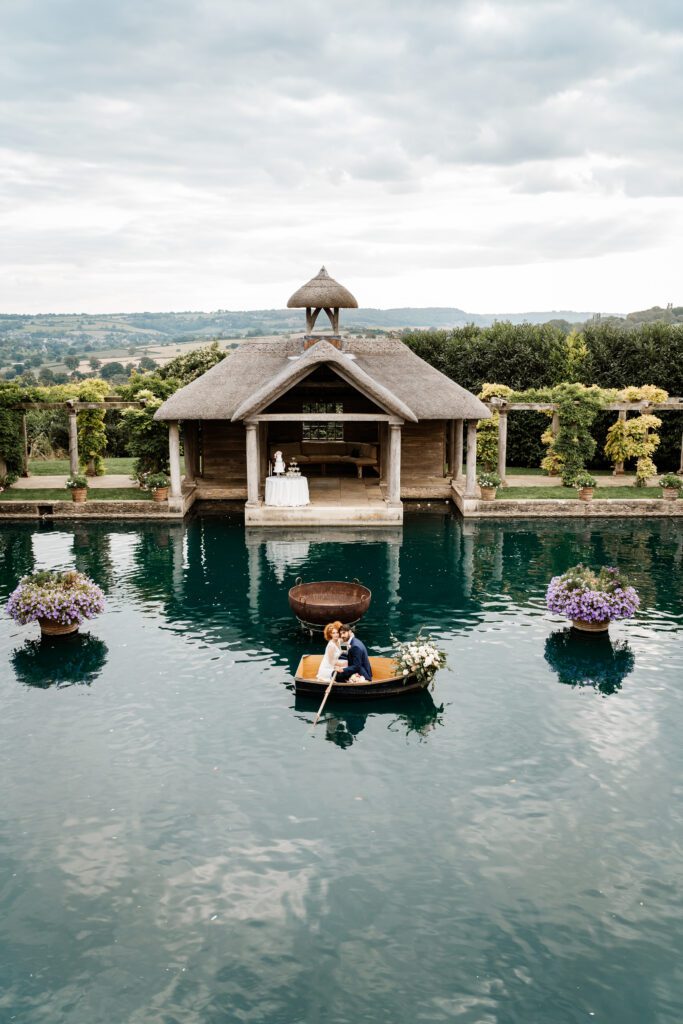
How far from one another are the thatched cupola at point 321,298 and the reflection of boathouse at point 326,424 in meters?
0.04

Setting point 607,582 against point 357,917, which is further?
point 607,582

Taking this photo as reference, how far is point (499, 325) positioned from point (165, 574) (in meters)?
25.1

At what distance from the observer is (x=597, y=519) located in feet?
96.5

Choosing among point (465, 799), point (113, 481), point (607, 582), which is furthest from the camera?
point (113, 481)

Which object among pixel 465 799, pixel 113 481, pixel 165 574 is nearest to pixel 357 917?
pixel 465 799

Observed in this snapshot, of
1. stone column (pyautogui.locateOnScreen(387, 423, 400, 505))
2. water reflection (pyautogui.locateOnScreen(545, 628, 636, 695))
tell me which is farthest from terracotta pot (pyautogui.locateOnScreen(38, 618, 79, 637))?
stone column (pyautogui.locateOnScreen(387, 423, 400, 505))

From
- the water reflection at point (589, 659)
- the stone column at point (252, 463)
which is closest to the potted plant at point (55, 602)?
the water reflection at point (589, 659)

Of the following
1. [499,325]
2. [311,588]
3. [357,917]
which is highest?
[499,325]

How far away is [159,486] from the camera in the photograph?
3000 centimetres

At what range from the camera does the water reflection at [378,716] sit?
1358 centimetres

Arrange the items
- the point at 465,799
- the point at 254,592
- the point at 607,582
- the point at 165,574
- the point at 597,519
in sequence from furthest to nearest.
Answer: the point at 597,519 → the point at 165,574 → the point at 254,592 → the point at 607,582 → the point at 465,799

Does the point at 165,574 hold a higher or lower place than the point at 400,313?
lower

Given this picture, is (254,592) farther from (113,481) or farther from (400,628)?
(113,481)

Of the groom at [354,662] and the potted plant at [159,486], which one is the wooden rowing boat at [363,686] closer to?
the groom at [354,662]
